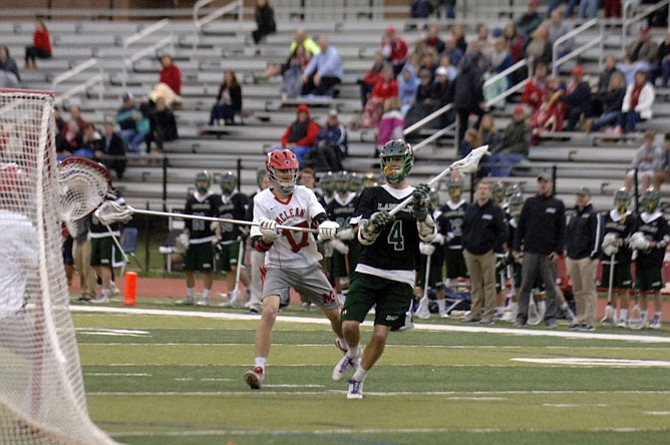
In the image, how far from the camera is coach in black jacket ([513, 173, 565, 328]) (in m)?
20.1

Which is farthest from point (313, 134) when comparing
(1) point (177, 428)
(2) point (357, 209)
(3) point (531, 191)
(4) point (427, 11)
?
(1) point (177, 428)

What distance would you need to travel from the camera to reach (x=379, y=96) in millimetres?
27781

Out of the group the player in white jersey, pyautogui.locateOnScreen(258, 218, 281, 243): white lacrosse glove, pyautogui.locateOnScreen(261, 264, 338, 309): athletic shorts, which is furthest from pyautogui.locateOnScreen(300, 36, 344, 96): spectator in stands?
pyautogui.locateOnScreen(258, 218, 281, 243): white lacrosse glove

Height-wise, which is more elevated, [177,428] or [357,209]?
[357,209]

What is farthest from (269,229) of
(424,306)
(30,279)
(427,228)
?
(424,306)

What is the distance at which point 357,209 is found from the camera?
38.2 ft

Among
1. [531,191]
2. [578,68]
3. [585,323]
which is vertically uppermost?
[578,68]

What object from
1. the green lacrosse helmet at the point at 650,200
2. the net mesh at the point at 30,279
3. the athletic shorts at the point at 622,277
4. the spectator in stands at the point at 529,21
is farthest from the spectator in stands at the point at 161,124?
the net mesh at the point at 30,279

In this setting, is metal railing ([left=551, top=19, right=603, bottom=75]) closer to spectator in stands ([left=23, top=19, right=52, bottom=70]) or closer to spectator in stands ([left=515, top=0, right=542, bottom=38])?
spectator in stands ([left=515, top=0, right=542, bottom=38])

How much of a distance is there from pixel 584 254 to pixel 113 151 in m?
11.3

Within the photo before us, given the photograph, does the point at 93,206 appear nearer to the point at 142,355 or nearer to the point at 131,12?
the point at 142,355

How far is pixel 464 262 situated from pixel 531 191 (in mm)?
3430

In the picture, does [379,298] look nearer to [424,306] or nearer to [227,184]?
[424,306]

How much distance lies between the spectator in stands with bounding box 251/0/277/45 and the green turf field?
50.1 feet
